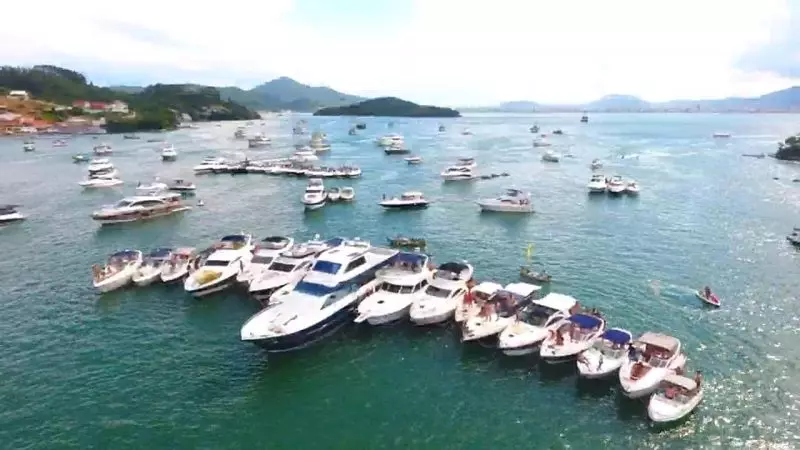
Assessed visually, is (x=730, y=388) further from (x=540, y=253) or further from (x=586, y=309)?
(x=540, y=253)

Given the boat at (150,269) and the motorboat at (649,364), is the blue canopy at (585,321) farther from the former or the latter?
the boat at (150,269)

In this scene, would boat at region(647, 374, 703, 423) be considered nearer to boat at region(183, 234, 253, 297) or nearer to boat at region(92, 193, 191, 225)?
boat at region(183, 234, 253, 297)

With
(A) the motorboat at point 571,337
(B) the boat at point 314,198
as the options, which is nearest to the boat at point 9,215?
(B) the boat at point 314,198

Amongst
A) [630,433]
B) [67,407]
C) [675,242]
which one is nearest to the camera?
[630,433]

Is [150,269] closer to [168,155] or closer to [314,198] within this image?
[314,198]

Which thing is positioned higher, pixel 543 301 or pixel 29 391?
pixel 543 301

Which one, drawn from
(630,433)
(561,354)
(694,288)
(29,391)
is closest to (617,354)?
(561,354)
